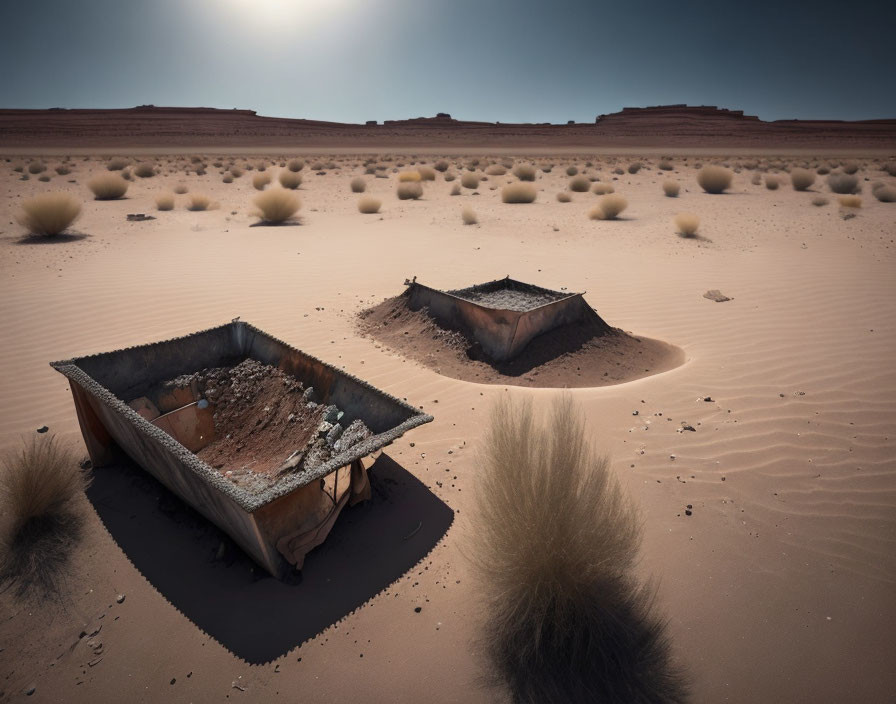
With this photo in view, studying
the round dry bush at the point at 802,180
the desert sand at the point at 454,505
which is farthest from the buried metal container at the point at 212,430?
the round dry bush at the point at 802,180

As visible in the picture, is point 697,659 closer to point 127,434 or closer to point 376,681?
point 376,681

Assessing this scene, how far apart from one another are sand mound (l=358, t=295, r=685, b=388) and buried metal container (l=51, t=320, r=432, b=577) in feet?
5.83

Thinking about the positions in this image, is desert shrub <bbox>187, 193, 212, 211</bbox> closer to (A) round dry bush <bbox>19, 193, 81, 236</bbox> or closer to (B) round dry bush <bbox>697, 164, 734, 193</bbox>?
(A) round dry bush <bbox>19, 193, 81, 236</bbox>

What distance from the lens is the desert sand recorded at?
89.2 inches

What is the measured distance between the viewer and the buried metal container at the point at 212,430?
2508mm

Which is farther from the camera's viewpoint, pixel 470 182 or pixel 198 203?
pixel 470 182

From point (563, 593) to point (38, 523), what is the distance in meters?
3.29

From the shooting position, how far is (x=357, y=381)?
11.3 feet

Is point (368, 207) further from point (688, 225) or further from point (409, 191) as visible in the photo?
point (688, 225)

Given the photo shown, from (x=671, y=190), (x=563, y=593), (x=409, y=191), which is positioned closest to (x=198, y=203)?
(x=409, y=191)

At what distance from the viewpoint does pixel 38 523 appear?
10.0 feet

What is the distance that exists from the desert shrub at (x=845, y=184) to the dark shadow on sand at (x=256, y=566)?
72.4 feet

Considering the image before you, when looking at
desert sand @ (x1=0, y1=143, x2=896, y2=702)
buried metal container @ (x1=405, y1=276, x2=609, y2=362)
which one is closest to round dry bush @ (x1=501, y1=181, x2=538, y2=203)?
desert sand @ (x1=0, y1=143, x2=896, y2=702)

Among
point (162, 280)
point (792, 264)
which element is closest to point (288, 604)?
point (162, 280)
